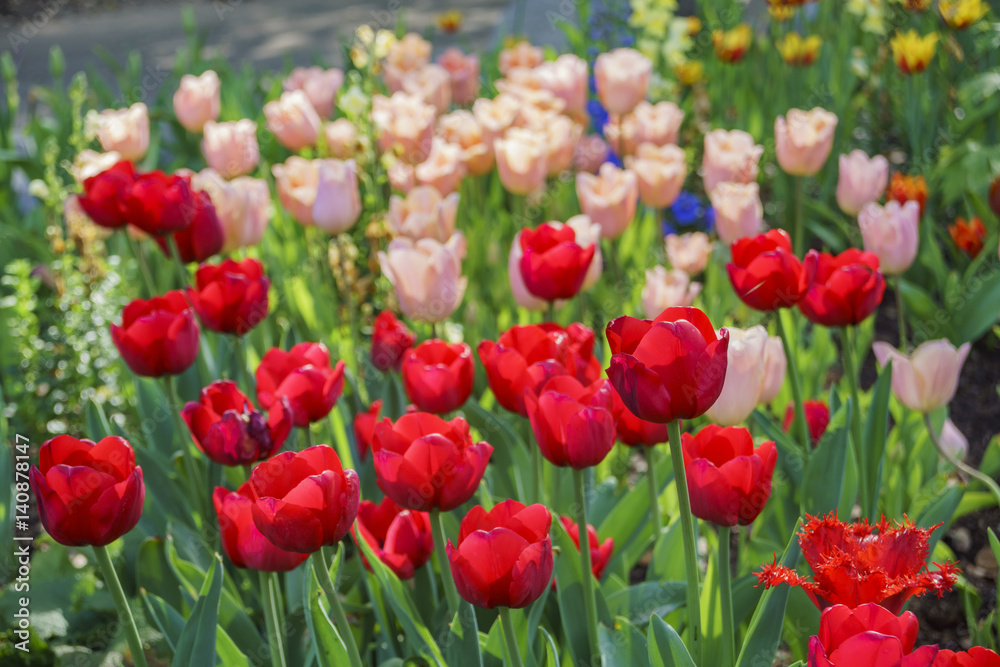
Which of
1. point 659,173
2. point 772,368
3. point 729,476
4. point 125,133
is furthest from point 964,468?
point 125,133

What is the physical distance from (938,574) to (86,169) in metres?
1.89

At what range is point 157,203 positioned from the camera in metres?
1.51

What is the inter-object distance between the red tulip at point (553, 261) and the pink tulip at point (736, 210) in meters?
0.54

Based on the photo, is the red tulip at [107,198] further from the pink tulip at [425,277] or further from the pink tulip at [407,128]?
the pink tulip at [407,128]

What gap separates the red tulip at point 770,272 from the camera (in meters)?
1.14

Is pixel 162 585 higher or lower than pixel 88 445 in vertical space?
lower

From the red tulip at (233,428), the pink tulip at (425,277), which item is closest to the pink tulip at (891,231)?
the pink tulip at (425,277)

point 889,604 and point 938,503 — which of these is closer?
point 889,604

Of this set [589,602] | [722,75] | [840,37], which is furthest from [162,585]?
[840,37]

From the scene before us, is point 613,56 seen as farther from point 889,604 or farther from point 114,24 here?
point 114,24

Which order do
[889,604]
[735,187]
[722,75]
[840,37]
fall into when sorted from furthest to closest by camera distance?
1. [840,37]
2. [722,75]
3. [735,187]
4. [889,604]

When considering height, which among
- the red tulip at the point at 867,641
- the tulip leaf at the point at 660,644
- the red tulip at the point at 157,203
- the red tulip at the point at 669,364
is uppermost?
the red tulip at the point at 669,364

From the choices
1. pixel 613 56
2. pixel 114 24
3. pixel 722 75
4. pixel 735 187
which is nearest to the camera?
pixel 735 187

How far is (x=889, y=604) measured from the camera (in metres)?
0.77
